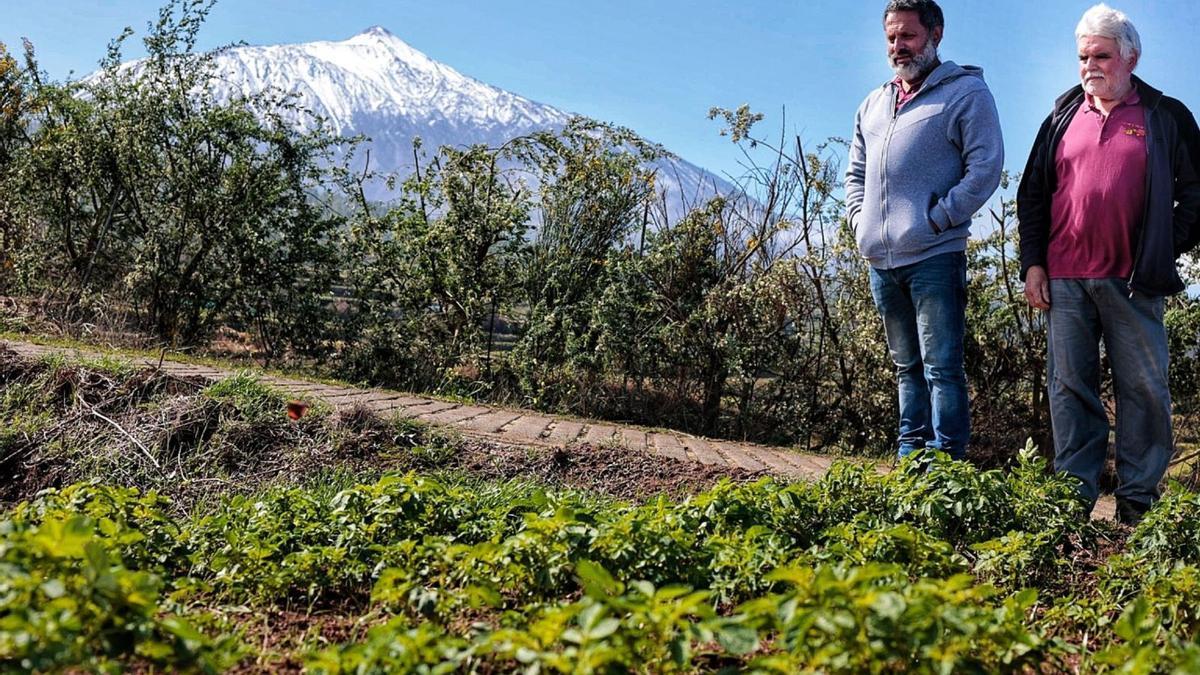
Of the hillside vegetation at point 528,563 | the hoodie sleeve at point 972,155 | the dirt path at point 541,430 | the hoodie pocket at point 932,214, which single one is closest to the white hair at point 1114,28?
the hoodie sleeve at point 972,155

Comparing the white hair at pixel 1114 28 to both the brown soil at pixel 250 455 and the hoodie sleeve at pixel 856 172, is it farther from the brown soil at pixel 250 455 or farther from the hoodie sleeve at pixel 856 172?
the brown soil at pixel 250 455

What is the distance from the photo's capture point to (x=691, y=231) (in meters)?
7.47

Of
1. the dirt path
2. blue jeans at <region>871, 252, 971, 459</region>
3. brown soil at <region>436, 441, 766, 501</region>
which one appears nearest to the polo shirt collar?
blue jeans at <region>871, 252, 971, 459</region>

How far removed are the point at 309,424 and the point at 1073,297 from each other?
3.17 metres

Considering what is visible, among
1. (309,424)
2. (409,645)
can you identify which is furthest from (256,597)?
(309,424)

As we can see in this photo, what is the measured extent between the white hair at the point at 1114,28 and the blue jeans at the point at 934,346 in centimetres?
90

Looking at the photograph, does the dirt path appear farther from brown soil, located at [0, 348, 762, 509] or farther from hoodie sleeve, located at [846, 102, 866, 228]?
hoodie sleeve, located at [846, 102, 866, 228]

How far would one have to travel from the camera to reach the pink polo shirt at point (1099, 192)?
10.7 feet

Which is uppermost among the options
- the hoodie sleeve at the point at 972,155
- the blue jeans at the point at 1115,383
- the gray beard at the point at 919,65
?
the gray beard at the point at 919,65

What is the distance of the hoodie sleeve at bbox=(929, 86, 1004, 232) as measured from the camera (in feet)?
11.2

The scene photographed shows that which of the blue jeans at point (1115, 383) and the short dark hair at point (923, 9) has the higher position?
the short dark hair at point (923, 9)

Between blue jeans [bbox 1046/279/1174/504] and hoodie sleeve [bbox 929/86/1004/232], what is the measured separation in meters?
0.46

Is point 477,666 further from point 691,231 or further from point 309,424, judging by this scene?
point 691,231

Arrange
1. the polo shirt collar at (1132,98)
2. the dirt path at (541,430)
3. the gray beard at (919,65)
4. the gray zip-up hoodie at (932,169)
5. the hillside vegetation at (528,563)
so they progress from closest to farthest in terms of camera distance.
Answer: the hillside vegetation at (528,563), the polo shirt collar at (1132,98), the gray zip-up hoodie at (932,169), the gray beard at (919,65), the dirt path at (541,430)
